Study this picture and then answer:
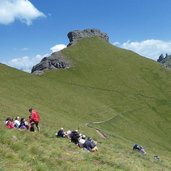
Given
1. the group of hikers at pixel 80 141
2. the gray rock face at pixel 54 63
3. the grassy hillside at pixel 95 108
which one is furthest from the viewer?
the gray rock face at pixel 54 63

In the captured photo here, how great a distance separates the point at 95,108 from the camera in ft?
371

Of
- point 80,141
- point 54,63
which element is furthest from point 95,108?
point 80,141

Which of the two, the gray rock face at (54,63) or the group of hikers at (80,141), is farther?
the gray rock face at (54,63)

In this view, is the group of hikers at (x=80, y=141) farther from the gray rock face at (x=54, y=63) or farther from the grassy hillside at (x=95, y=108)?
the gray rock face at (x=54, y=63)

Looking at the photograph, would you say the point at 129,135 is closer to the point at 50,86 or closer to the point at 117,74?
the point at 50,86

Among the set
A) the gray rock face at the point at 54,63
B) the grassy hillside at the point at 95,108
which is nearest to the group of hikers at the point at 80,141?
the grassy hillside at the point at 95,108

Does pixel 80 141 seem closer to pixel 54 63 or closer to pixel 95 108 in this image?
pixel 95 108

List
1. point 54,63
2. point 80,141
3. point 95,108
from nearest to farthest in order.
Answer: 1. point 80,141
2. point 95,108
3. point 54,63

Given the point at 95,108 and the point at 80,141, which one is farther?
the point at 95,108

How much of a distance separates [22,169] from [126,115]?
9990 cm

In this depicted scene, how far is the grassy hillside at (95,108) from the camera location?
2367cm

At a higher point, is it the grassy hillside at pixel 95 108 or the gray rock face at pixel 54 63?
the gray rock face at pixel 54 63

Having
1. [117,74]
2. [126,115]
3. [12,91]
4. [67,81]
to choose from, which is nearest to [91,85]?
[67,81]

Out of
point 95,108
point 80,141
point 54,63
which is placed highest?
point 54,63
